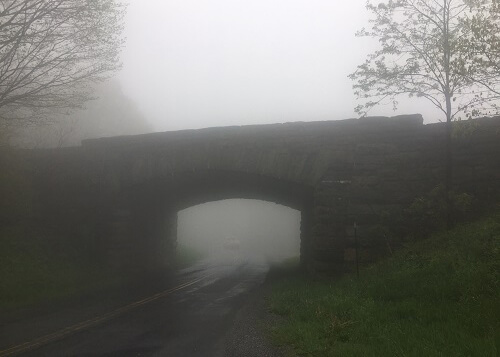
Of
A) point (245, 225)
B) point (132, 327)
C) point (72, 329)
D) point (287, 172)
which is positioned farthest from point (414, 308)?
point (245, 225)

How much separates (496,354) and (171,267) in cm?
2177

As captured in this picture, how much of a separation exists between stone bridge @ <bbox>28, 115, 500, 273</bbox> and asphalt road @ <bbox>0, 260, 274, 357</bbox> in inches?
185

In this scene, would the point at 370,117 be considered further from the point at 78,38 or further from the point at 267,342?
the point at 78,38

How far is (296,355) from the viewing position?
698 centimetres

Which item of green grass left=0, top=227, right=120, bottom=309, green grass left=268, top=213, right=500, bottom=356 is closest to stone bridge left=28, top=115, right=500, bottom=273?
green grass left=0, top=227, right=120, bottom=309

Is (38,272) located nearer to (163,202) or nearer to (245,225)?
(163,202)

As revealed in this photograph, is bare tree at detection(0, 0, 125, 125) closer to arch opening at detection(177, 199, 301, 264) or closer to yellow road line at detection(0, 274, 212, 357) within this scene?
yellow road line at detection(0, 274, 212, 357)

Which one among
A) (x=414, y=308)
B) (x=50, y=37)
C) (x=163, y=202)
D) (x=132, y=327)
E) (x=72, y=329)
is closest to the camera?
(x=414, y=308)

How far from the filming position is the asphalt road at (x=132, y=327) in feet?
25.1

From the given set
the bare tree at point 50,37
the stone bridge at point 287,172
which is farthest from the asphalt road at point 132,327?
the bare tree at point 50,37

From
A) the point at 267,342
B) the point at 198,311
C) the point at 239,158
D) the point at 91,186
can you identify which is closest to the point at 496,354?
the point at 267,342

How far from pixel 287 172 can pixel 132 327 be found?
8.71 meters

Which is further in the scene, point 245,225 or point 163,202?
point 245,225

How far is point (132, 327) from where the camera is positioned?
367 inches
